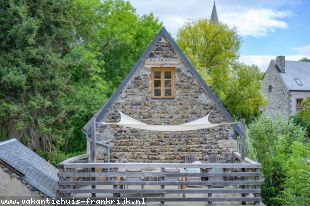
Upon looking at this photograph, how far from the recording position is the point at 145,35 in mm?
30422

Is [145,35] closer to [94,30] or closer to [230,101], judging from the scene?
[94,30]

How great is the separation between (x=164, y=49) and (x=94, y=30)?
13.6m

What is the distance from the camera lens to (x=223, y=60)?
111 ft

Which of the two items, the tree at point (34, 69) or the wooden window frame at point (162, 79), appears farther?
the tree at point (34, 69)

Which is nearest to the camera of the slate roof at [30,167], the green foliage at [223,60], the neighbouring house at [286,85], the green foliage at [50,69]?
the slate roof at [30,167]

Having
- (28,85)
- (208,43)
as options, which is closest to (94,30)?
(28,85)

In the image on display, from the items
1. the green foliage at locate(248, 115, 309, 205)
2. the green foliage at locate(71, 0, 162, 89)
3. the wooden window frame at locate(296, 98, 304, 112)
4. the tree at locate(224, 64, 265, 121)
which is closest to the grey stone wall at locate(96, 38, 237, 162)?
the green foliage at locate(248, 115, 309, 205)

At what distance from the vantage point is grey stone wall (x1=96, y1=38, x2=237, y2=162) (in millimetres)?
13344

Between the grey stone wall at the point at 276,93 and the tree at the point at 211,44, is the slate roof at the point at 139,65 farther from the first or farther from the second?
the grey stone wall at the point at 276,93

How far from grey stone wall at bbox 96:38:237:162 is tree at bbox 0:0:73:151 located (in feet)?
27.4

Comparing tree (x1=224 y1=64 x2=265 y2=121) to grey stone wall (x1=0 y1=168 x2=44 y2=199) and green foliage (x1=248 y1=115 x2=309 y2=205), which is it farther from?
grey stone wall (x1=0 y1=168 x2=44 y2=199)

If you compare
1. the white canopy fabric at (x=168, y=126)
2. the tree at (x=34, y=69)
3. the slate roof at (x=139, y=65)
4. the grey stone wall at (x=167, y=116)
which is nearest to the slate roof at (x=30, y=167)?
the slate roof at (x=139, y=65)

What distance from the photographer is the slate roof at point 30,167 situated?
33.7ft

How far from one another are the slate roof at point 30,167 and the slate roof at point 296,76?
1081 inches
